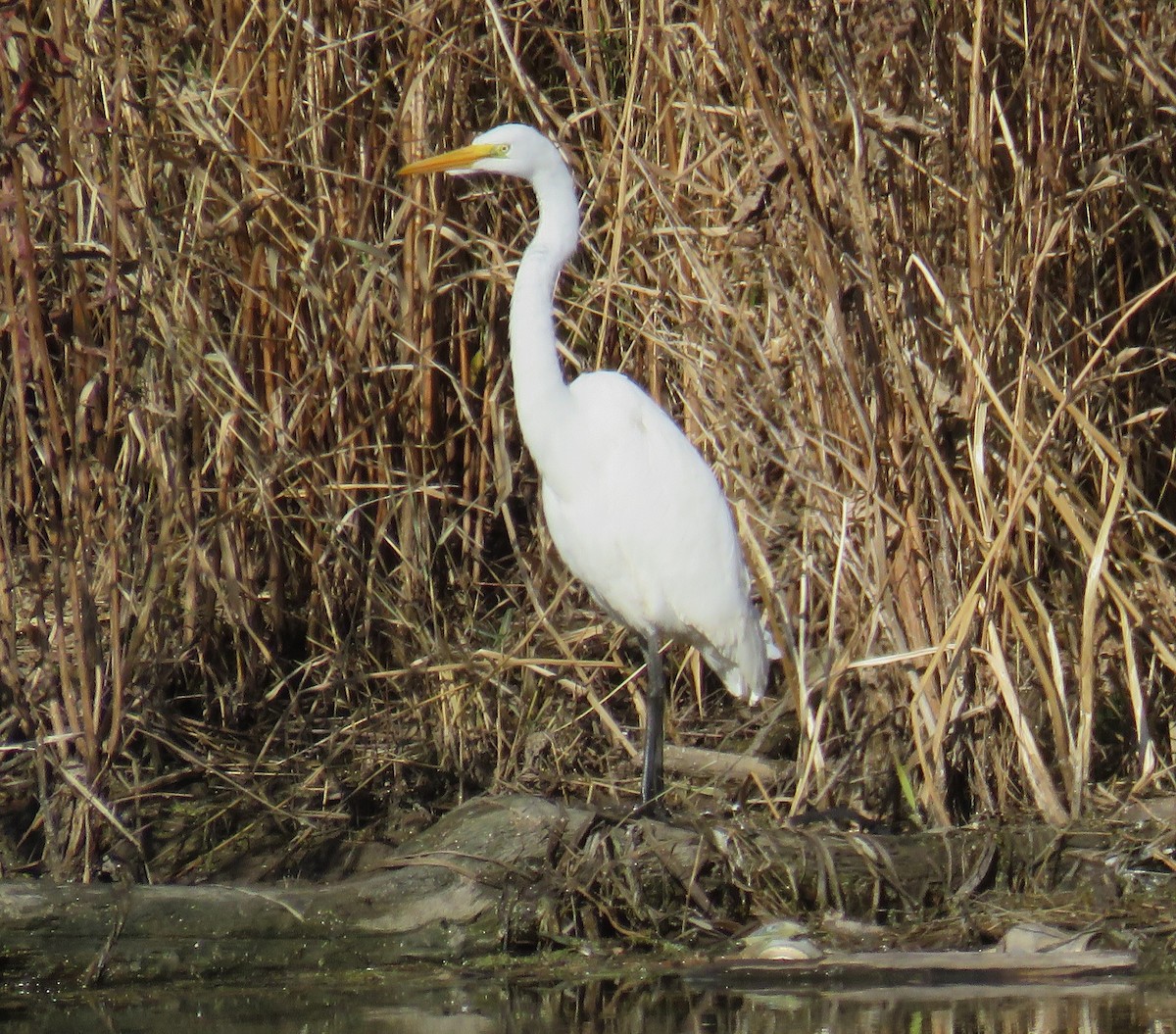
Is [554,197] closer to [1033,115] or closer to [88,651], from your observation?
[1033,115]

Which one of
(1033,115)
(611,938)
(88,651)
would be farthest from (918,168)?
(88,651)

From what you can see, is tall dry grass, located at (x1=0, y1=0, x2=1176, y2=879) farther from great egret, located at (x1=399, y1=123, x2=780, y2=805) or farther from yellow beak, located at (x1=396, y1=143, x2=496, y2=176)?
yellow beak, located at (x1=396, y1=143, x2=496, y2=176)

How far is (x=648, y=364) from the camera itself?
4.30 meters

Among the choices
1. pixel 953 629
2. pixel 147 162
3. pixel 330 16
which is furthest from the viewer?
pixel 330 16

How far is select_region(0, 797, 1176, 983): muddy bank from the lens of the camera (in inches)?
114

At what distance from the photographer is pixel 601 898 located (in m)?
3.19

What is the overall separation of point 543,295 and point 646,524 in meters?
0.60

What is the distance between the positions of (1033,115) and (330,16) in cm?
168

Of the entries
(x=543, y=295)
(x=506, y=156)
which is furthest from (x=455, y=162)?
(x=543, y=295)

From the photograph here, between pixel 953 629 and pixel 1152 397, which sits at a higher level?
pixel 1152 397

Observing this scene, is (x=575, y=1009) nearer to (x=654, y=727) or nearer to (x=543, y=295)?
(x=654, y=727)

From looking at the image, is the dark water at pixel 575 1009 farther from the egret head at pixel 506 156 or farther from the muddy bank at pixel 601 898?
the egret head at pixel 506 156

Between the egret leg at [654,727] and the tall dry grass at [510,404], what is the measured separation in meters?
0.17

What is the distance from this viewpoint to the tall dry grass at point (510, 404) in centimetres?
343
